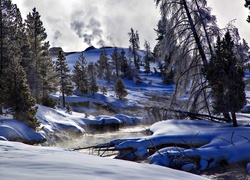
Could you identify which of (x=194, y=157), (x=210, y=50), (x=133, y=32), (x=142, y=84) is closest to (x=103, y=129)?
(x=210, y=50)

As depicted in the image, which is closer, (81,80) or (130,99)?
(81,80)

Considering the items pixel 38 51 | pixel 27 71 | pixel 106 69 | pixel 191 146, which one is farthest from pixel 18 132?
pixel 106 69

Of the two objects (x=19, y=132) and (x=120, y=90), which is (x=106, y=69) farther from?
(x=19, y=132)

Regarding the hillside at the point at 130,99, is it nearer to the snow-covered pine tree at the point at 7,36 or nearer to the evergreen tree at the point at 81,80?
the evergreen tree at the point at 81,80

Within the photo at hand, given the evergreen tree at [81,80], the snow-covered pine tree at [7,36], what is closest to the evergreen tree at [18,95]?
the snow-covered pine tree at [7,36]

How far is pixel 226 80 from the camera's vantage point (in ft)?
37.4

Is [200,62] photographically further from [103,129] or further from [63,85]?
[63,85]

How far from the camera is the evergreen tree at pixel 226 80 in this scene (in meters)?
11.4

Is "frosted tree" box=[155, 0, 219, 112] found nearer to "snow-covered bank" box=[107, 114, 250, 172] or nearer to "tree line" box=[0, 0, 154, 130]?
"snow-covered bank" box=[107, 114, 250, 172]

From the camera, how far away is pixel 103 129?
28.2 meters

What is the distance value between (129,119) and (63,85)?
13.0 m

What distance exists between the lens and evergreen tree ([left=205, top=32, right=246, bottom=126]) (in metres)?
11.4

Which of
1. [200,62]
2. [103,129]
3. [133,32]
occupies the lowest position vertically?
[103,129]

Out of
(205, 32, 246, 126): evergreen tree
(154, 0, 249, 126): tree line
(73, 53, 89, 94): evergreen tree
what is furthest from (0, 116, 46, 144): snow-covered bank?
(73, 53, 89, 94): evergreen tree
